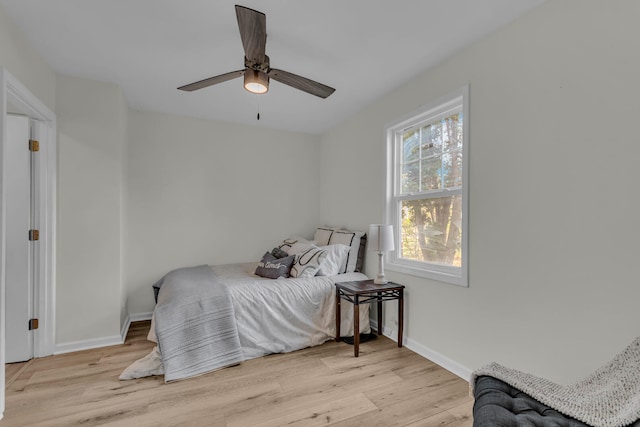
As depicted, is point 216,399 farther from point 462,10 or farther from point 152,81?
point 462,10

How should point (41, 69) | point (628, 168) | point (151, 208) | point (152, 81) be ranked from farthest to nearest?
point (151, 208), point (152, 81), point (41, 69), point (628, 168)

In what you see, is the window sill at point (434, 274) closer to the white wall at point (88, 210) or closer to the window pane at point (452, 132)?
the window pane at point (452, 132)

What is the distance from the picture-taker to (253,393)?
6.79 feet

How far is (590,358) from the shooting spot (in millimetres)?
1561

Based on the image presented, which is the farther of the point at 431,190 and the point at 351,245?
the point at 351,245

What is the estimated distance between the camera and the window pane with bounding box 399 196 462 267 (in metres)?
2.46

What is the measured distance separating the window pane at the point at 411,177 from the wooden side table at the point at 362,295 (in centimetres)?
95

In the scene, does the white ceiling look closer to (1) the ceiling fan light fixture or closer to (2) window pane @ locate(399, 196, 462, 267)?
(1) the ceiling fan light fixture

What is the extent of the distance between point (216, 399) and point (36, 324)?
1.87 meters

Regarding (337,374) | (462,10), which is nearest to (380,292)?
(337,374)

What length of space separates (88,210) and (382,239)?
2.76 meters

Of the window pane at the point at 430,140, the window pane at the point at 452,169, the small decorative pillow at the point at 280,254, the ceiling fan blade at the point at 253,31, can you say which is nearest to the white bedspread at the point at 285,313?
the small decorative pillow at the point at 280,254

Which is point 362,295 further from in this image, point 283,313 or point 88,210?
point 88,210

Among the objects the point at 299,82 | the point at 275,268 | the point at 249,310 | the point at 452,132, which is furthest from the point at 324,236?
the point at 299,82
